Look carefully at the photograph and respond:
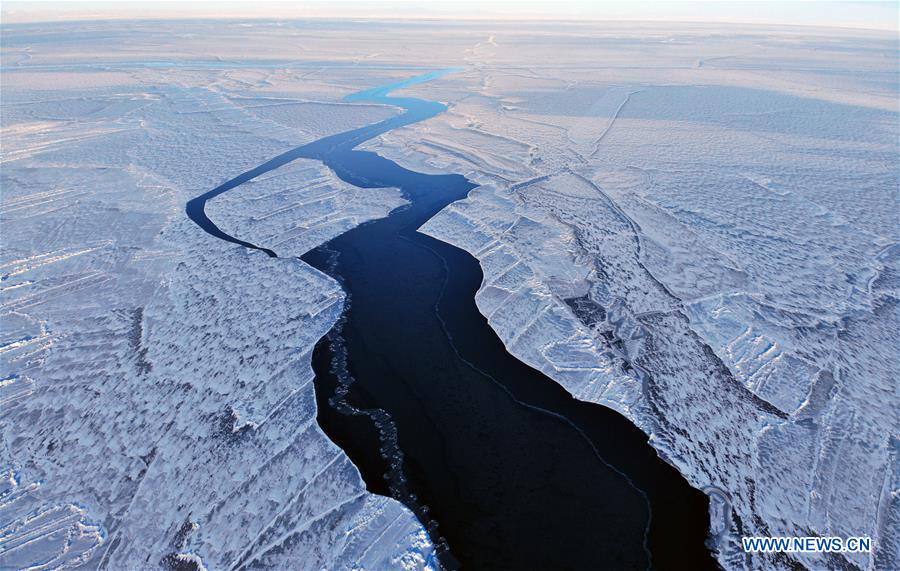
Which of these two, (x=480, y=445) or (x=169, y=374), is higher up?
(x=480, y=445)

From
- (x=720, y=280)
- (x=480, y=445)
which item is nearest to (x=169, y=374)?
(x=480, y=445)

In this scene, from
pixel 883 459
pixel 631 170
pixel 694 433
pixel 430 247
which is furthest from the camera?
pixel 631 170

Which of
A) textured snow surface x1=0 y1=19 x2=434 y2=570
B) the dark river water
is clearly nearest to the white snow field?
textured snow surface x1=0 y1=19 x2=434 y2=570

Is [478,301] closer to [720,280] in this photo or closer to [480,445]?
[480,445]

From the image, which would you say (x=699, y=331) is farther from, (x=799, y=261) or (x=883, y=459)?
(x=799, y=261)

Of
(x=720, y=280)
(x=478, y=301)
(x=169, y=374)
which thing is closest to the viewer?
(x=169, y=374)

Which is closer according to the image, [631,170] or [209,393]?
[209,393]

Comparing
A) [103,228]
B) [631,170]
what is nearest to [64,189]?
[103,228]
